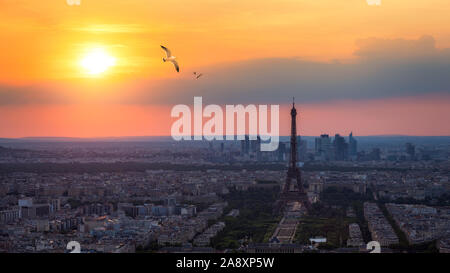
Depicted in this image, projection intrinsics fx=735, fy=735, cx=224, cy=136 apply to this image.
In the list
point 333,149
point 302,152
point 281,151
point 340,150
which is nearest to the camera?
point 281,151

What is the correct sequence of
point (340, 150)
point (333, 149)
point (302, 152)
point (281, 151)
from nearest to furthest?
point (281, 151) < point (302, 152) < point (340, 150) < point (333, 149)

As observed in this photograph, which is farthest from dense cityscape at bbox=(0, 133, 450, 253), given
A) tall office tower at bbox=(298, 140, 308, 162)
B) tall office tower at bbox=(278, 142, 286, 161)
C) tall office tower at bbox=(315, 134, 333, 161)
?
tall office tower at bbox=(315, 134, 333, 161)

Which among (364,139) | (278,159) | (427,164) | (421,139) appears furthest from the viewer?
(364,139)

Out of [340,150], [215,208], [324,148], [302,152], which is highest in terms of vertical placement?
[324,148]

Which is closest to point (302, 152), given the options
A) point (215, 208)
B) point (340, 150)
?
point (340, 150)

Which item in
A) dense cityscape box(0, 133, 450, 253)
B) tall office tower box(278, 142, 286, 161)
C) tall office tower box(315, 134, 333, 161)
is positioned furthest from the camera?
tall office tower box(315, 134, 333, 161)

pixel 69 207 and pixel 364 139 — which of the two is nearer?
pixel 69 207

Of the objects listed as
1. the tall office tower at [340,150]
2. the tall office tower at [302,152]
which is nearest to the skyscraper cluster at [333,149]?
the tall office tower at [340,150]

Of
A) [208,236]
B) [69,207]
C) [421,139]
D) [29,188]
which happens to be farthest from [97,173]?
[421,139]

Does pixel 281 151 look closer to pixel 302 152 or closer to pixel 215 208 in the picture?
pixel 302 152

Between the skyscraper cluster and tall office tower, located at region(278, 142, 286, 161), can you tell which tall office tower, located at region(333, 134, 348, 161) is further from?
tall office tower, located at region(278, 142, 286, 161)
